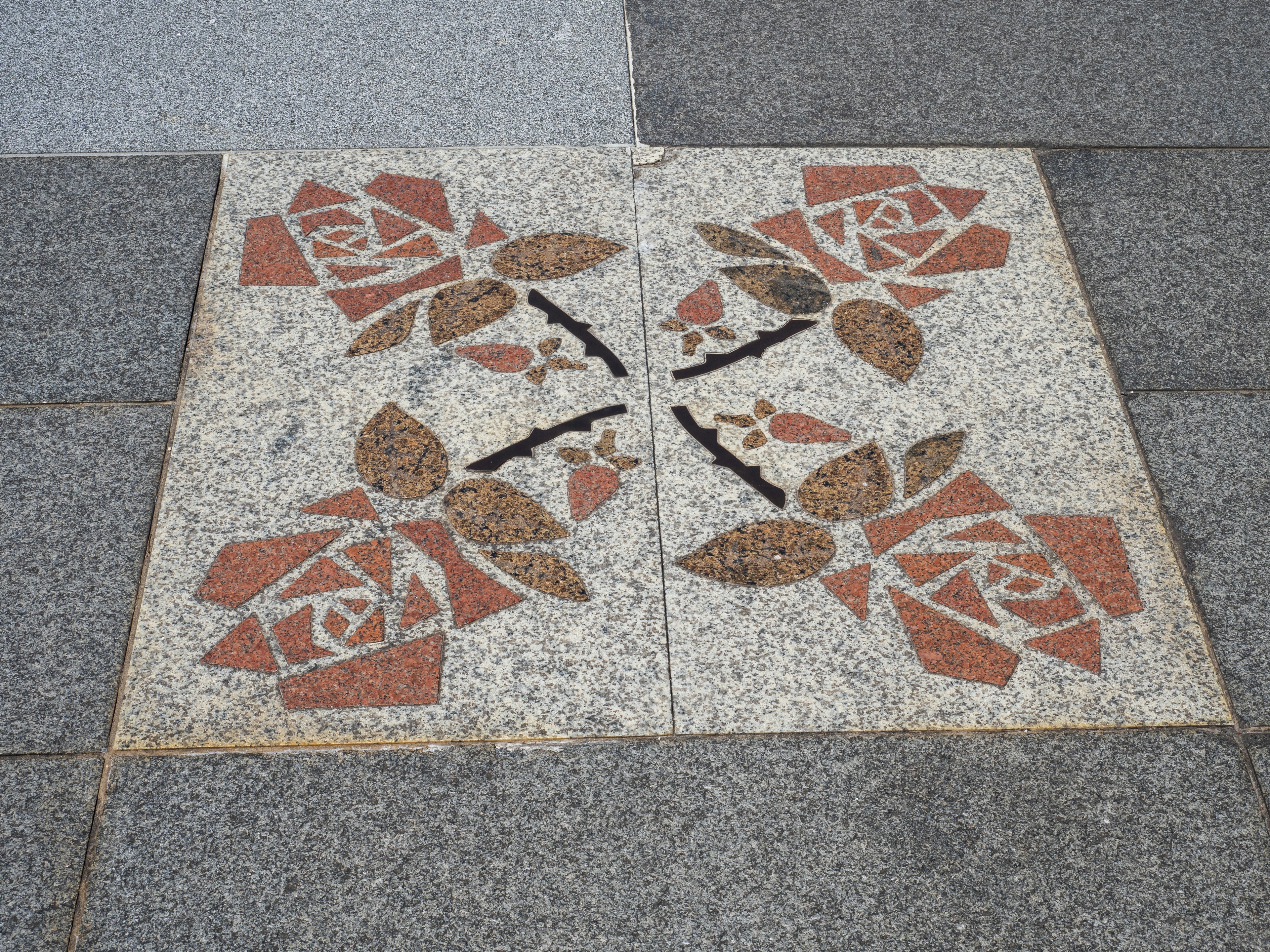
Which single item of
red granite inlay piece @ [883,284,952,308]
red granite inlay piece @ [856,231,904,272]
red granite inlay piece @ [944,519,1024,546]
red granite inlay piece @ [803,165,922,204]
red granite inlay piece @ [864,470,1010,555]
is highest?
red granite inlay piece @ [803,165,922,204]

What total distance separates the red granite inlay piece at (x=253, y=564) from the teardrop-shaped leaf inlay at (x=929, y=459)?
1.42m

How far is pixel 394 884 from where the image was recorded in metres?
1.97

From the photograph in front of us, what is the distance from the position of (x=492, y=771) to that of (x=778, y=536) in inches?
33.9

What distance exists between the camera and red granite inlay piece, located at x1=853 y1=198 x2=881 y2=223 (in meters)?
3.18

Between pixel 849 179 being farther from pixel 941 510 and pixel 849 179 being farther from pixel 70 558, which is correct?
pixel 70 558

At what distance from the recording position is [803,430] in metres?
2.65

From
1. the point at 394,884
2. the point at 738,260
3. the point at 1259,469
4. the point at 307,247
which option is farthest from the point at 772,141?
the point at 394,884

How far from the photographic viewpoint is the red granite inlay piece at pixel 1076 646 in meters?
2.27

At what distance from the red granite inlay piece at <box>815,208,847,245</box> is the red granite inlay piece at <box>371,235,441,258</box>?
46.4 inches

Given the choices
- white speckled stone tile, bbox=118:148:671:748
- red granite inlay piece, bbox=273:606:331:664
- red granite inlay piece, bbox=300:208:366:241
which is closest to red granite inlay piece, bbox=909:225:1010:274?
white speckled stone tile, bbox=118:148:671:748

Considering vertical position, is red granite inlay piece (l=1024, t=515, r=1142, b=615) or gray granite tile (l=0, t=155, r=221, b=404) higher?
gray granite tile (l=0, t=155, r=221, b=404)

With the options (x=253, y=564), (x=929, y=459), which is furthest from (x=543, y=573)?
(x=929, y=459)

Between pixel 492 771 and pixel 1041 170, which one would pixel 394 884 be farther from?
pixel 1041 170

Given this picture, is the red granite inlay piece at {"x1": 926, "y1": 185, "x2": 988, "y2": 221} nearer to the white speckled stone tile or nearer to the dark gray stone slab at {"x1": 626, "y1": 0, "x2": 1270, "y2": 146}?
the dark gray stone slab at {"x1": 626, "y1": 0, "x2": 1270, "y2": 146}
